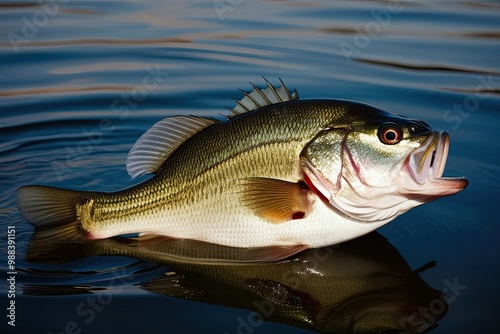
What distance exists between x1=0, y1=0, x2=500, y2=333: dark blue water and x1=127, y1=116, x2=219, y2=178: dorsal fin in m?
0.59

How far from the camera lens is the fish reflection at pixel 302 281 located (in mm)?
3936

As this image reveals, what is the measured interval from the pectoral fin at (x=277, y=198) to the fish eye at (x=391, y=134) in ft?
1.64

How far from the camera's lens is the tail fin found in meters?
4.55

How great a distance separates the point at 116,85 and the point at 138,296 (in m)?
4.95

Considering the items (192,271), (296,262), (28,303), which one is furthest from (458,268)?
(28,303)

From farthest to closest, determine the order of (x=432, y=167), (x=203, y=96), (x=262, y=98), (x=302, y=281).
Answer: (x=203, y=96) → (x=262, y=98) → (x=302, y=281) → (x=432, y=167)

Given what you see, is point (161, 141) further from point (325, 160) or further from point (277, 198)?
point (325, 160)

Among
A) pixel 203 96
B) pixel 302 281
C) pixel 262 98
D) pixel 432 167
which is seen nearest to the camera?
pixel 432 167

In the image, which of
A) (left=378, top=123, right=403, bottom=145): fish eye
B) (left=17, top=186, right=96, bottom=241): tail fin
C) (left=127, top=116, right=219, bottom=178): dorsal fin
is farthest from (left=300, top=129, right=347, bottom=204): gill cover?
(left=17, top=186, right=96, bottom=241): tail fin

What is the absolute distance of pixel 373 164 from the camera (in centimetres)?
420

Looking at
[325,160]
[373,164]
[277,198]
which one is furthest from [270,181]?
[373,164]

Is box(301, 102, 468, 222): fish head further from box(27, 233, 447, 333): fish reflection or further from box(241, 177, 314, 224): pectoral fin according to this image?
box(27, 233, 447, 333): fish reflection

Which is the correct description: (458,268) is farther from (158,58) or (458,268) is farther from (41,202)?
(158,58)

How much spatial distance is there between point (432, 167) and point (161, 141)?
1621mm
